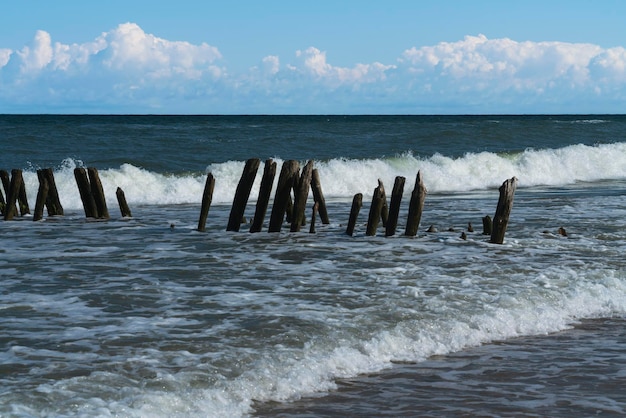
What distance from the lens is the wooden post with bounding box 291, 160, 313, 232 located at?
14031mm

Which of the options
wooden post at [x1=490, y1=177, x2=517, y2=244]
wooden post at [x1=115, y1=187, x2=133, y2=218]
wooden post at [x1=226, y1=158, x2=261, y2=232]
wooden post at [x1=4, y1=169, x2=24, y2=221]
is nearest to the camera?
wooden post at [x1=490, y1=177, x2=517, y2=244]

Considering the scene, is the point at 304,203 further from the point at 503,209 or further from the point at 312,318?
the point at 312,318

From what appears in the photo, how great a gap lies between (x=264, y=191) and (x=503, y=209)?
3776mm

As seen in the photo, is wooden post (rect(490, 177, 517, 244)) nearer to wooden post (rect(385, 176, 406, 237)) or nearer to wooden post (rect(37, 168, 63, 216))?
wooden post (rect(385, 176, 406, 237))

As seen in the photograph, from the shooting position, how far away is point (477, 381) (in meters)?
6.73

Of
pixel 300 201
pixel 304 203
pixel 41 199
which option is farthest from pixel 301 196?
pixel 41 199

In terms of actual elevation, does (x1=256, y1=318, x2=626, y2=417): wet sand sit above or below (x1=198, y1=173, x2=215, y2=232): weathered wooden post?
below

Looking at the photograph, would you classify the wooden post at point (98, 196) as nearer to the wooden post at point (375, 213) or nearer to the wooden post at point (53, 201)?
the wooden post at point (53, 201)

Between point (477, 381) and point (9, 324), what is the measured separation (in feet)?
13.9

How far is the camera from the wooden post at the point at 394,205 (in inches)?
551

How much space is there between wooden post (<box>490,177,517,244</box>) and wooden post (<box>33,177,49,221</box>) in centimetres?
845

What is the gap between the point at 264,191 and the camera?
14.1 meters

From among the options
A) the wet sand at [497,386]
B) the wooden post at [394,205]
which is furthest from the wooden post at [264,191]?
the wet sand at [497,386]

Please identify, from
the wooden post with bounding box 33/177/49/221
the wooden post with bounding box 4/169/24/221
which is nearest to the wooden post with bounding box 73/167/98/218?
the wooden post with bounding box 33/177/49/221
